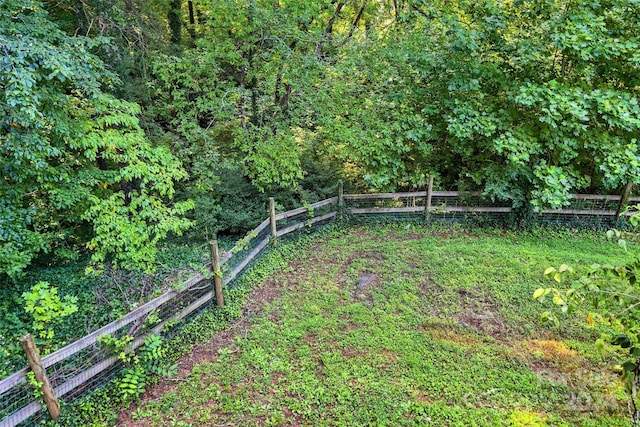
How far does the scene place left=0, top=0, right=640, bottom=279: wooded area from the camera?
5922 mm

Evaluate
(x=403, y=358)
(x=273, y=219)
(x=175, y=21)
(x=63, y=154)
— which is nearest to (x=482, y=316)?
(x=403, y=358)

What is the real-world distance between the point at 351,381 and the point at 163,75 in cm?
627

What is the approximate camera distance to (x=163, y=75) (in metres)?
6.98

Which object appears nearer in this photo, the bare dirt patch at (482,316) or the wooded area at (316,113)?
the bare dirt patch at (482,316)

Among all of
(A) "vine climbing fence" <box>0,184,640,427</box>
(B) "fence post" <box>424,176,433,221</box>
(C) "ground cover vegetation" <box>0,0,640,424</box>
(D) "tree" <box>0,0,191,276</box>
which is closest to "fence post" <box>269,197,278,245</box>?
(A) "vine climbing fence" <box>0,184,640,427</box>

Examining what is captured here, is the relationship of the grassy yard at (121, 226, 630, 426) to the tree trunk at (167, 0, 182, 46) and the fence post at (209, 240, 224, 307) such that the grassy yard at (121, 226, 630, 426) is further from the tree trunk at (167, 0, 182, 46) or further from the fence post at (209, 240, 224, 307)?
the tree trunk at (167, 0, 182, 46)

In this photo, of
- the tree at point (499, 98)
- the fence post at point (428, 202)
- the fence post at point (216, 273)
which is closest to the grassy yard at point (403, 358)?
the fence post at point (216, 273)

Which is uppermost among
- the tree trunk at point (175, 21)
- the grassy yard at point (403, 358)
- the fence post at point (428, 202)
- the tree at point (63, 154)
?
the tree trunk at point (175, 21)

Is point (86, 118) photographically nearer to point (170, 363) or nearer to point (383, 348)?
point (170, 363)

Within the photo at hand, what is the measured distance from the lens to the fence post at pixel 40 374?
345 centimetres

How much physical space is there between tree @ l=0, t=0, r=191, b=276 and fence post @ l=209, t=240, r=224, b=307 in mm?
1026

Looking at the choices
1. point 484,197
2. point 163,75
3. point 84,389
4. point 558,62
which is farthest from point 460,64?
point 84,389

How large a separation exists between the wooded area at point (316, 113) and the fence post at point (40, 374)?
224 centimetres

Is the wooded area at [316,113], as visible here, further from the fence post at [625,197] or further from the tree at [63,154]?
the fence post at [625,197]
